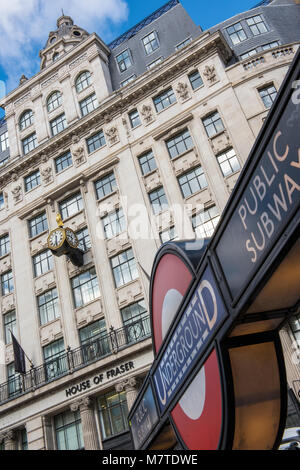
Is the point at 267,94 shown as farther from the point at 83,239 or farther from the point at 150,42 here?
the point at 83,239

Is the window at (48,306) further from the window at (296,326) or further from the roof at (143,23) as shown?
the roof at (143,23)

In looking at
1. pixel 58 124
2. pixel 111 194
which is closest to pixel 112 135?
pixel 111 194

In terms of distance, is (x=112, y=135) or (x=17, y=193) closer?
(x=112, y=135)

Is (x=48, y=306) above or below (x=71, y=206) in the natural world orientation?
below

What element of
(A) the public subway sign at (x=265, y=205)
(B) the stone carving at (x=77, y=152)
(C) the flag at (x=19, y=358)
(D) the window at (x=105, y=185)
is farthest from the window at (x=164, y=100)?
(A) the public subway sign at (x=265, y=205)

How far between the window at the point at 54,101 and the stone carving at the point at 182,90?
445 inches

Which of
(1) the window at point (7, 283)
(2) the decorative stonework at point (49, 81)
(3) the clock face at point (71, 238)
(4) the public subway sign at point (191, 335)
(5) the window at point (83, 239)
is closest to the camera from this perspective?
(4) the public subway sign at point (191, 335)

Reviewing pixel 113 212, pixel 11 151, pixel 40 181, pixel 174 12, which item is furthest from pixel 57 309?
pixel 174 12

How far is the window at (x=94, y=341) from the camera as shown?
21953 mm

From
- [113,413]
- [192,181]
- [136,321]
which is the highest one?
[192,181]

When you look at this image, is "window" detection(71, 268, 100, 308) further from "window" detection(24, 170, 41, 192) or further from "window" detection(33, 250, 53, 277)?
"window" detection(24, 170, 41, 192)

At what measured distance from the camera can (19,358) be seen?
22.8m

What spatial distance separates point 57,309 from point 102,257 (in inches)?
175

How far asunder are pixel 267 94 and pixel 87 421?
867 inches
